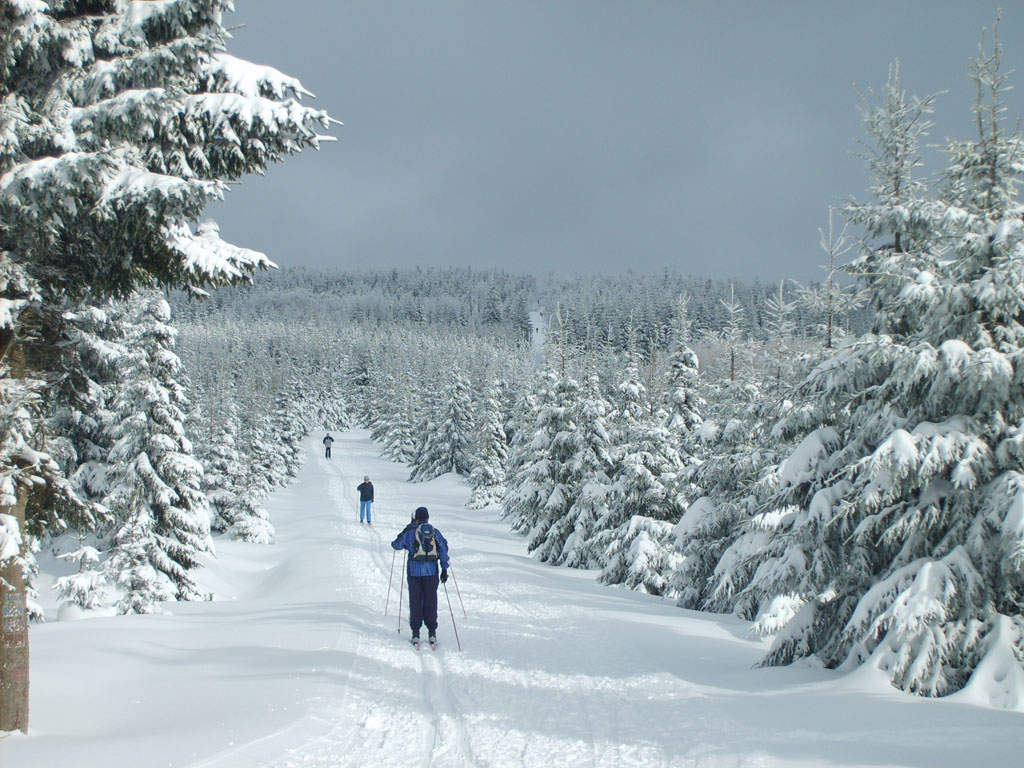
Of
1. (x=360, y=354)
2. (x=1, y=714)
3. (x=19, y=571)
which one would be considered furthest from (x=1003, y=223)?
(x=360, y=354)

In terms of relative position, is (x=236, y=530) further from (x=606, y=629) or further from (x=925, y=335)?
(x=925, y=335)

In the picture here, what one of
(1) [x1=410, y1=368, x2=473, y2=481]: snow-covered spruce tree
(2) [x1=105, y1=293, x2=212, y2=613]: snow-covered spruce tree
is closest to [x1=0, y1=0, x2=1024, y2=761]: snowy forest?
(2) [x1=105, y1=293, x2=212, y2=613]: snow-covered spruce tree

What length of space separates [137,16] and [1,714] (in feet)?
19.6

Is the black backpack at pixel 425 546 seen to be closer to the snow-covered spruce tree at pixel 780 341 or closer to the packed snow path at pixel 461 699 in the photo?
the packed snow path at pixel 461 699

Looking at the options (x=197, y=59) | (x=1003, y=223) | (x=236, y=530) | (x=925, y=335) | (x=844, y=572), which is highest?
(x=197, y=59)

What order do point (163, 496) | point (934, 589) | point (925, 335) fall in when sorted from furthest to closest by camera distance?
point (163, 496) < point (925, 335) < point (934, 589)

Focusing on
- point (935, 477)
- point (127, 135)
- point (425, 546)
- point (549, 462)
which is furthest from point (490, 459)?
point (127, 135)

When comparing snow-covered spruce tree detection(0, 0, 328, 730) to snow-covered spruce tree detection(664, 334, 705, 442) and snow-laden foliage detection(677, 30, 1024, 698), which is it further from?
snow-covered spruce tree detection(664, 334, 705, 442)

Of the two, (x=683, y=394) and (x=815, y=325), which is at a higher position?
(x=815, y=325)

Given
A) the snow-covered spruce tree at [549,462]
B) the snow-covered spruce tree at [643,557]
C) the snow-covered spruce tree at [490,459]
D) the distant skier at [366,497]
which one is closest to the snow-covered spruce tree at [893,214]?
the snow-covered spruce tree at [643,557]

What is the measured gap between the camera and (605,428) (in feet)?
78.1

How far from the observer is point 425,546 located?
10430 millimetres

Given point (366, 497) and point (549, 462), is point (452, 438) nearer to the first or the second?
point (366, 497)

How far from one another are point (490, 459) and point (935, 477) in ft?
127
